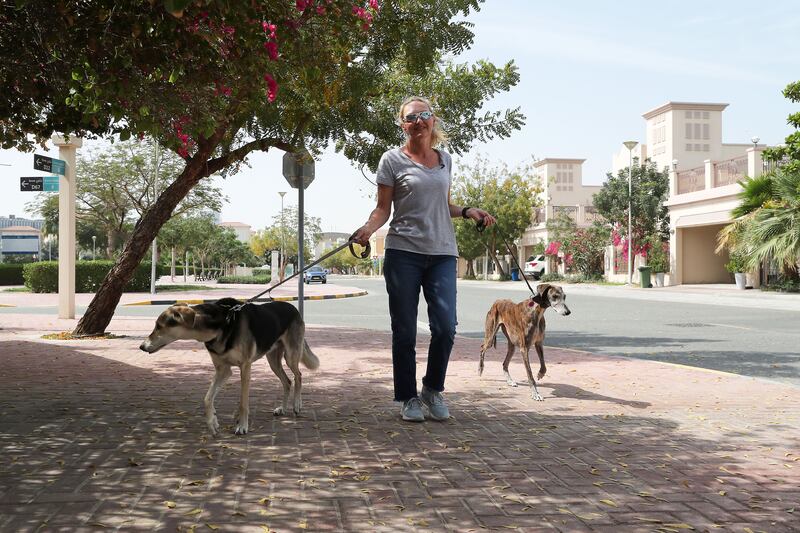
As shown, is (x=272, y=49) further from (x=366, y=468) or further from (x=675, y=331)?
(x=675, y=331)

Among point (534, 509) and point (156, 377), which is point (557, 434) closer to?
point (534, 509)

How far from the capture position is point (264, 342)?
5129 mm

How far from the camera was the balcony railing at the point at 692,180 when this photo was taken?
1474 inches

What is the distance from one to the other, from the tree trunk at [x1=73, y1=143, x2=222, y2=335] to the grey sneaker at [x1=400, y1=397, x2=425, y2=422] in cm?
685

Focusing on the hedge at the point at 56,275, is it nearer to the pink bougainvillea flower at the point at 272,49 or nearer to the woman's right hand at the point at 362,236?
the pink bougainvillea flower at the point at 272,49

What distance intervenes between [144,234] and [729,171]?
30.9 metres

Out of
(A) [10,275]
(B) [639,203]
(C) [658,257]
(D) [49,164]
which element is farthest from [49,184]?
(A) [10,275]

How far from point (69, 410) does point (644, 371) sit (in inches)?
232

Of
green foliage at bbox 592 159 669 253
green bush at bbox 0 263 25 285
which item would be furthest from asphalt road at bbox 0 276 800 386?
green bush at bbox 0 263 25 285

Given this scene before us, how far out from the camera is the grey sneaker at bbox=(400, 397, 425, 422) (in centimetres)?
539

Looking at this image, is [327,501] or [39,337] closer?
[327,501]

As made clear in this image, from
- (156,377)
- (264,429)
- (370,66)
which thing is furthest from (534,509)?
(370,66)

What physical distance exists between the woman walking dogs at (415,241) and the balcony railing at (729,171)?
3189 cm

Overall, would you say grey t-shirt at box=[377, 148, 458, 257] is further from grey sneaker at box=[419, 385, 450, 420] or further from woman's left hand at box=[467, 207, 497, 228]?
grey sneaker at box=[419, 385, 450, 420]
